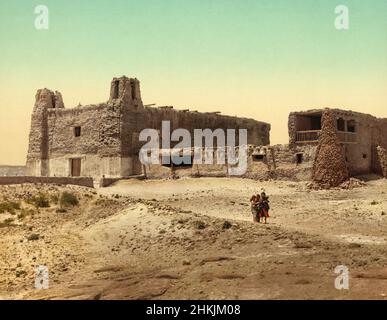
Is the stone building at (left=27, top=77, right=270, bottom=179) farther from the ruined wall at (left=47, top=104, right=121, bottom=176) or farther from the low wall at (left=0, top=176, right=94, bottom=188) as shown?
the low wall at (left=0, top=176, right=94, bottom=188)

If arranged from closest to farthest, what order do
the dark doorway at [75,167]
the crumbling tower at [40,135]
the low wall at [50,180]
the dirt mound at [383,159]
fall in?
the low wall at [50,180], the dirt mound at [383,159], the dark doorway at [75,167], the crumbling tower at [40,135]

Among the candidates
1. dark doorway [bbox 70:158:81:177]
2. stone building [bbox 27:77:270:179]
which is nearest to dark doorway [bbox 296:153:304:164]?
stone building [bbox 27:77:270:179]

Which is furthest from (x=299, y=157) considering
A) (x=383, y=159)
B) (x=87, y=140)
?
(x=87, y=140)

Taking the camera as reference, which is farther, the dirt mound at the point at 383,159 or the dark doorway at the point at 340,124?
the dirt mound at the point at 383,159

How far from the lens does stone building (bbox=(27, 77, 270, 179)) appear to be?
123ft

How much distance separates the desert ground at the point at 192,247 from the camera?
1291 cm

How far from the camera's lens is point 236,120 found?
47.3 m

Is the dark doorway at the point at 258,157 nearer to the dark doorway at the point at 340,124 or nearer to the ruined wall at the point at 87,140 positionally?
the dark doorway at the point at 340,124

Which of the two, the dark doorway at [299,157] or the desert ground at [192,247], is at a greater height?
the dark doorway at [299,157]

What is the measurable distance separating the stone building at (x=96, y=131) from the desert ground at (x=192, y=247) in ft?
33.8

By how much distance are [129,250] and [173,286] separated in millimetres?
4723

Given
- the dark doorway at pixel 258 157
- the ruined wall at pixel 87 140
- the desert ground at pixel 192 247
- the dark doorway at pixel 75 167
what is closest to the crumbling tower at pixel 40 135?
the ruined wall at pixel 87 140

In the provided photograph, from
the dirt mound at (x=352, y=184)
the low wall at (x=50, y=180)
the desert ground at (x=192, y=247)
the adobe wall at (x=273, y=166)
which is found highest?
the adobe wall at (x=273, y=166)
